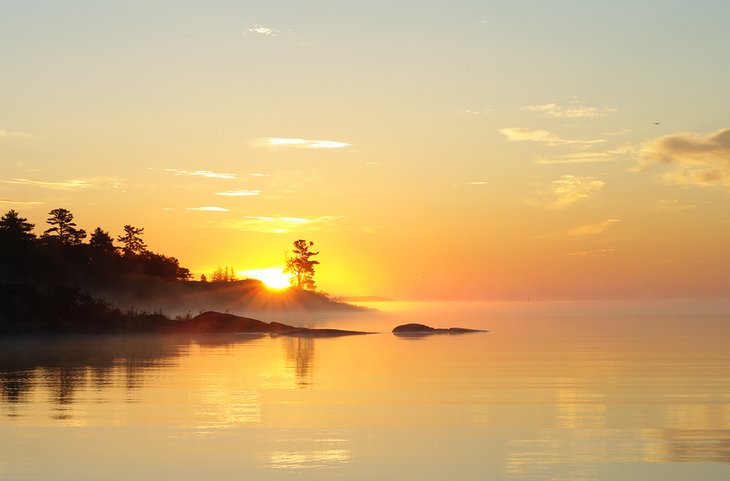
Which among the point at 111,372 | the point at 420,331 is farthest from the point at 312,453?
the point at 420,331

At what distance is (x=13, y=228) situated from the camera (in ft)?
322

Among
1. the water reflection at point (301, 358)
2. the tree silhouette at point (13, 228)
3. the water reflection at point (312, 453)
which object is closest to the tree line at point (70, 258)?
the tree silhouette at point (13, 228)

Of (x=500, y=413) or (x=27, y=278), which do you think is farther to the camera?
(x=27, y=278)

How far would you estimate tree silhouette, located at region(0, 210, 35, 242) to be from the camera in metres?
96.4

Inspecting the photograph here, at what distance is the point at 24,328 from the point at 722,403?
66.8 m

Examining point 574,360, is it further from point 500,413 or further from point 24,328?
point 24,328

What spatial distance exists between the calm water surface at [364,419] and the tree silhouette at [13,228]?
50.2 metres

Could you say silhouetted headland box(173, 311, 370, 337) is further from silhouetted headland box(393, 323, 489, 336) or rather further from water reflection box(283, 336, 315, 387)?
water reflection box(283, 336, 315, 387)

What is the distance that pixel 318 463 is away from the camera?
20.5 m

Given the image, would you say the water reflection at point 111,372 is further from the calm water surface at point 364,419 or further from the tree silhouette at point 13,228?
the tree silhouette at point 13,228

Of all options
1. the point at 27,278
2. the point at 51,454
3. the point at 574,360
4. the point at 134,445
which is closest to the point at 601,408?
the point at 134,445

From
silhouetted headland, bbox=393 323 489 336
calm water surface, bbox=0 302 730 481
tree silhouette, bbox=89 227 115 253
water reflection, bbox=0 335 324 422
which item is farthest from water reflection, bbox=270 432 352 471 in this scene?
tree silhouette, bbox=89 227 115 253

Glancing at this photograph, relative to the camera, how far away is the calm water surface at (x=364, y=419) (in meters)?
20.3

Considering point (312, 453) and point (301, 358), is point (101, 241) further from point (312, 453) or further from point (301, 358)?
point (312, 453)
